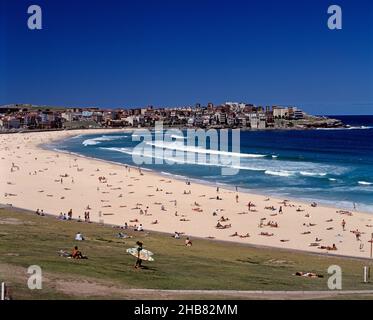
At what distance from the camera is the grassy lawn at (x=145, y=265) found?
509 inches

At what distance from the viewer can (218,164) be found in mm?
60938

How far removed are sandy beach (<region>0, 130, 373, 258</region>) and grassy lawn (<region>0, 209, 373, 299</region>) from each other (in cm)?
361

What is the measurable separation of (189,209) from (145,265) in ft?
59.3

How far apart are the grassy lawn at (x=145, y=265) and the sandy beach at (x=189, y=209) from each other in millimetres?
3611

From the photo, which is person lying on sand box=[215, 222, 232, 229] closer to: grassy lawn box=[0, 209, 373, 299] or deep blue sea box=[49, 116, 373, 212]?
grassy lawn box=[0, 209, 373, 299]

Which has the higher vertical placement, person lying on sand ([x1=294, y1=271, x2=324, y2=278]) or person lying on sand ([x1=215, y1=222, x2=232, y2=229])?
person lying on sand ([x1=294, y1=271, x2=324, y2=278])

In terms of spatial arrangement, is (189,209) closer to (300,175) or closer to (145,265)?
(145,265)

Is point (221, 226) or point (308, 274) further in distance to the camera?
point (221, 226)

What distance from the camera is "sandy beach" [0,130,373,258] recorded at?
2666 cm

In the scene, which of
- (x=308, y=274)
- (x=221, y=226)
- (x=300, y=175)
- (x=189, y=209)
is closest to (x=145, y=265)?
(x=308, y=274)

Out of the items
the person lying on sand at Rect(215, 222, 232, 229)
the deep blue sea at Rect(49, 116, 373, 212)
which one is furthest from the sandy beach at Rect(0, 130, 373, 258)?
the deep blue sea at Rect(49, 116, 373, 212)

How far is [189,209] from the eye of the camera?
3391cm
